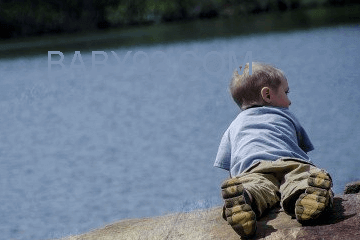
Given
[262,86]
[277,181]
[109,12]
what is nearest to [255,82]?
[262,86]

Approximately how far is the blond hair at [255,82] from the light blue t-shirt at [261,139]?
0.20 feet

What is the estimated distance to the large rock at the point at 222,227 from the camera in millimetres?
2180

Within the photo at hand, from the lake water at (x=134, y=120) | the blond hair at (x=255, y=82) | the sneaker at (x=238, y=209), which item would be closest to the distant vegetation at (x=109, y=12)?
the lake water at (x=134, y=120)

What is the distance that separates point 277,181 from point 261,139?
167 millimetres

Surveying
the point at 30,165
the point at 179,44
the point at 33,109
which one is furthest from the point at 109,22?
the point at 30,165

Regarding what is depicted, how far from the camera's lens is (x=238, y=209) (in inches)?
84.3

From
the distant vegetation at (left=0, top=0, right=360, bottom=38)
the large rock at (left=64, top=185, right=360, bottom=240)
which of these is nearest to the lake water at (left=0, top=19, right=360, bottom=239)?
the large rock at (left=64, top=185, right=360, bottom=240)

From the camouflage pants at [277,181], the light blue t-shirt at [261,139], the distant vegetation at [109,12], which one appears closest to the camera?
the camouflage pants at [277,181]

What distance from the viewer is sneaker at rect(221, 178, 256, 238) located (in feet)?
7.03

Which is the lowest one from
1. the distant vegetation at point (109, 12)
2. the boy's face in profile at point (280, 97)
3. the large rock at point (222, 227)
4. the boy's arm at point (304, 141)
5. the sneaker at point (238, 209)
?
the large rock at point (222, 227)

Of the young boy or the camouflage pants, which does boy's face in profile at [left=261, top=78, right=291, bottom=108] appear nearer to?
the young boy

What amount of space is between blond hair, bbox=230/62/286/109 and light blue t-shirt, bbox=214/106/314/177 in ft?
0.20

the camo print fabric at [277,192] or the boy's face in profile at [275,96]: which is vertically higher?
the boy's face in profile at [275,96]

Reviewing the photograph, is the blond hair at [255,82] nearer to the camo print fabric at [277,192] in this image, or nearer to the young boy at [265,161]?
the young boy at [265,161]
